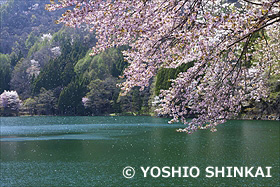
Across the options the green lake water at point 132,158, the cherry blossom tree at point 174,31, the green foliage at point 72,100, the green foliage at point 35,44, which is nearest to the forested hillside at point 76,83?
the green foliage at point 72,100

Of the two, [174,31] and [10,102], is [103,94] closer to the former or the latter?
[10,102]

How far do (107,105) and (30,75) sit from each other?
29322mm

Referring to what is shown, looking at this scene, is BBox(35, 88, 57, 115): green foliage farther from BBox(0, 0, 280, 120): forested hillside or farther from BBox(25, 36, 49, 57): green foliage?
BBox(25, 36, 49, 57): green foliage

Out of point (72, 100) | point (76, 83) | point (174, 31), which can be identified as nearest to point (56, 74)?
point (76, 83)

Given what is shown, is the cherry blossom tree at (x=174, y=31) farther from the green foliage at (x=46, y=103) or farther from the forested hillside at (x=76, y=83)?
the green foliage at (x=46, y=103)

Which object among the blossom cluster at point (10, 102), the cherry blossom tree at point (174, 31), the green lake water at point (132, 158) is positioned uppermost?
the cherry blossom tree at point (174, 31)

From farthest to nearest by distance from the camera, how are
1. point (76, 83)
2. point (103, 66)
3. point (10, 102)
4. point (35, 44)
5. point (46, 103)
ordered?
point (35, 44) → point (103, 66) → point (10, 102) → point (76, 83) → point (46, 103)

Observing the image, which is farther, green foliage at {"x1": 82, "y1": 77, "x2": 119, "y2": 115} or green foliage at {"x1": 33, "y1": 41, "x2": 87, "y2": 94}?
green foliage at {"x1": 33, "y1": 41, "x2": 87, "y2": 94}

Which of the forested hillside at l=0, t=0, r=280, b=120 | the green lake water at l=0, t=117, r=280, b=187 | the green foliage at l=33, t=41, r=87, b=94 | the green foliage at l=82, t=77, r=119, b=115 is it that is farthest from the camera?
the green foliage at l=33, t=41, r=87, b=94

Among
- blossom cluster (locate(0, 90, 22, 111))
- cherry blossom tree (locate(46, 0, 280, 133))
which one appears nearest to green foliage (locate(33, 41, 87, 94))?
blossom cluster (locate(0, 90, 22, 111))

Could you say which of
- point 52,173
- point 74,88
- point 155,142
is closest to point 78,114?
point 74,88

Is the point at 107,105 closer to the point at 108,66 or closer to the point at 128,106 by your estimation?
the point at 128,106

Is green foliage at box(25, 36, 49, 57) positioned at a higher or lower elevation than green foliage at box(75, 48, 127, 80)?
higher

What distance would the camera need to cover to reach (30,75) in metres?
87.1
